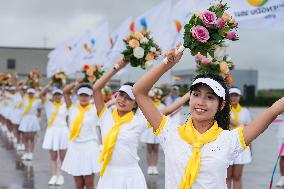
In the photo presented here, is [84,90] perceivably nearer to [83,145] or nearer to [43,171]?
[83,145]

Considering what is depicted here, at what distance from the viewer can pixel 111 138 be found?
605 centimetres

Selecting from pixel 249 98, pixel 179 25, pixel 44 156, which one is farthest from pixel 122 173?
pixel 249 98

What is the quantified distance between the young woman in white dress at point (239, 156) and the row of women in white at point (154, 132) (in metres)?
0.02

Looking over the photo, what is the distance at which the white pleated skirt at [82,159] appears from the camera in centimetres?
775

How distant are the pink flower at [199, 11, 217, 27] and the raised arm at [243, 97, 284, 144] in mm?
691

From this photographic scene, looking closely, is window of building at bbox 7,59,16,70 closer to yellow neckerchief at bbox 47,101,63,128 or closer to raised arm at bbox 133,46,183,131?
yellow neckerchief at bbox 47,101,63,128

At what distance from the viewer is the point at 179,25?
42.0 feet

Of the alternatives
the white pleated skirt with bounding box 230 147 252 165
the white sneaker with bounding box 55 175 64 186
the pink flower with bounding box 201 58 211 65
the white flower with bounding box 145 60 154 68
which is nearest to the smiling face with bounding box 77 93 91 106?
the white sneaker with bounding box 55 175 64 186

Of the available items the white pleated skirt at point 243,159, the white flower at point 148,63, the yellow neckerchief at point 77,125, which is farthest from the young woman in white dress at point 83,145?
the white flower at point 148,63

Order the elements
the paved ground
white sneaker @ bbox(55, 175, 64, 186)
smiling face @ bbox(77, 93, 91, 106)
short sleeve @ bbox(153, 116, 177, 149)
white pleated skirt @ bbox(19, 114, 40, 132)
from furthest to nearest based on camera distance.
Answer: white pleated skirt @ bbox(19, 114, 40, 132)
the paved ground
white sneaker @ bbox(55, 175, 64, 186)
smiling face @ bbox(77, 93, 91, 106)
short sleeve @ bbox(153, 116, 177, 149)

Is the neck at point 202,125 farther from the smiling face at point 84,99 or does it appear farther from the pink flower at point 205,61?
the smiling face at point 84,99

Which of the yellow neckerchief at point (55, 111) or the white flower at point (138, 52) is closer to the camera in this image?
the white flower at point (138, 52)

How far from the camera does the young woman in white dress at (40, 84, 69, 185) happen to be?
10188mm

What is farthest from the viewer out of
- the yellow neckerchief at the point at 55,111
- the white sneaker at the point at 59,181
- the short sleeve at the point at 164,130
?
the yellow neckerchief at the point at 55,111
